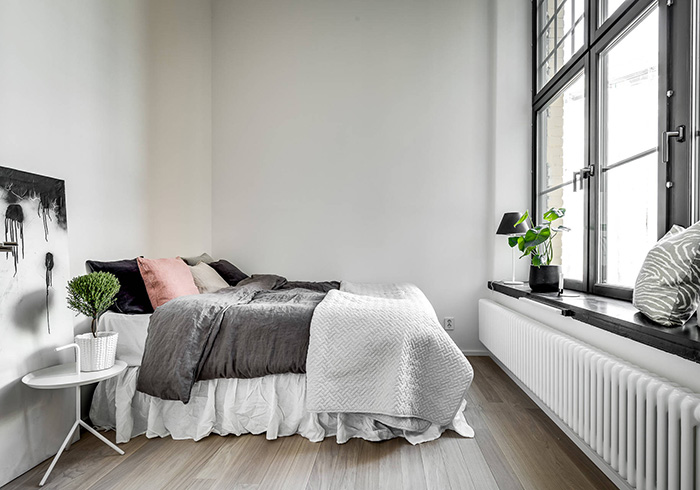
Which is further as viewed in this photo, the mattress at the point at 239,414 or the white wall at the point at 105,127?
the mattress at the point at 239,414

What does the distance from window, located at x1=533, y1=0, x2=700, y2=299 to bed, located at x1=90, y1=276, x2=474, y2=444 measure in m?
1.08

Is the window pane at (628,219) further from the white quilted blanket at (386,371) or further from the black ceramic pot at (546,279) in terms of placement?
the white quilted blanket at (386,371)

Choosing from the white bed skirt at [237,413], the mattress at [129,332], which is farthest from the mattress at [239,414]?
the mattress at [129,332]

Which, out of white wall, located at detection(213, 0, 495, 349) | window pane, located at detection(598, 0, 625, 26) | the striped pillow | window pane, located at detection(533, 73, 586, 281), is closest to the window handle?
the striped pillow

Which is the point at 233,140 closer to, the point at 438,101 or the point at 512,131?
the point at 438,101

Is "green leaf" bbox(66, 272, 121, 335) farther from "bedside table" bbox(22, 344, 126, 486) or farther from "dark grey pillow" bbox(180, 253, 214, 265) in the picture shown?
"dark grey pillow" bbox(180, 253, 214, 265)

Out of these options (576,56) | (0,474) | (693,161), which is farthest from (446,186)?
(0,474)

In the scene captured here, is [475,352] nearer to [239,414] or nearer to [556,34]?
[239,414]

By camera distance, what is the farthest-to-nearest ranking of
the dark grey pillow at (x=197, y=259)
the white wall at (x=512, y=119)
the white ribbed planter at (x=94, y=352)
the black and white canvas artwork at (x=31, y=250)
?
the white wall at (x=512, y=119)
the dark grey pillow at (x=197, y=259)
the white ribbed planter at (x=94, y=352)
the black and white canvas artwork at (x=31, y=250)

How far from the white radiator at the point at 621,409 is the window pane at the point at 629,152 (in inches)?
23.6

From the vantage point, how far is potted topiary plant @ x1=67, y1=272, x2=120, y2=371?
1941 mm

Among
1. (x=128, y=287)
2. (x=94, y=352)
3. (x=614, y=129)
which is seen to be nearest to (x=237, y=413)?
(x=94, y=352)

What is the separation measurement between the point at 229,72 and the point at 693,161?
3559mm

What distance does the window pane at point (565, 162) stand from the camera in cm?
290
